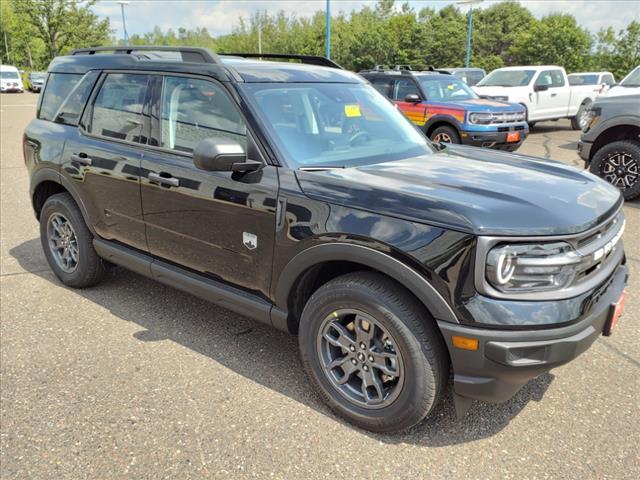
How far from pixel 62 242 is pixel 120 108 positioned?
1359mm

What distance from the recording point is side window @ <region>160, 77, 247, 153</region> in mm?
3146

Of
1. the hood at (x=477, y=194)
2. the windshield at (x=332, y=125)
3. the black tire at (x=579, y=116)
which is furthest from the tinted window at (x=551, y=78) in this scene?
the hood at (x=477, y=194)

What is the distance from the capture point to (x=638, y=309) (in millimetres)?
4098

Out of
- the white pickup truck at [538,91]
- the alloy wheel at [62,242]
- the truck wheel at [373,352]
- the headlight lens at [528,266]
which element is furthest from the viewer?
the white pickup truck at [538,91]

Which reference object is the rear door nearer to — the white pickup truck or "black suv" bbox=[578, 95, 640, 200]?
"black suv" bbox=[578, 95, 640, 200]

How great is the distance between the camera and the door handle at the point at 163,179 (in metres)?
3.34

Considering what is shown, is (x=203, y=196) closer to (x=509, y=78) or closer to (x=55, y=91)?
(x=55, y=91)

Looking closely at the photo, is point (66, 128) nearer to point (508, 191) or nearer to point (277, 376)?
point (277, 376)

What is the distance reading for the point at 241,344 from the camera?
12.0 ft

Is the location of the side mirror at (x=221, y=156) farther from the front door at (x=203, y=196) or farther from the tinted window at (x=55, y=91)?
the tinted window at (x=55, y=91)

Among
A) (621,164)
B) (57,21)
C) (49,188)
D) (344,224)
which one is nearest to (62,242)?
(49,188)

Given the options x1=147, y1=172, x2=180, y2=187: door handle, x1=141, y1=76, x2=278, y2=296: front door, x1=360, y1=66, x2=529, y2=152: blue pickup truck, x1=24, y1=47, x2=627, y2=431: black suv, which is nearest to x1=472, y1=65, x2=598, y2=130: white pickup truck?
x1=360, y1=66, x2=529, y2=152: blue pickup truck

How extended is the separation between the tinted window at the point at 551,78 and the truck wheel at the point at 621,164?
8225mm

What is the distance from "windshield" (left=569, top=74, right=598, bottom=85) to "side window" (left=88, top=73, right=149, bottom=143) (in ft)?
52.1
